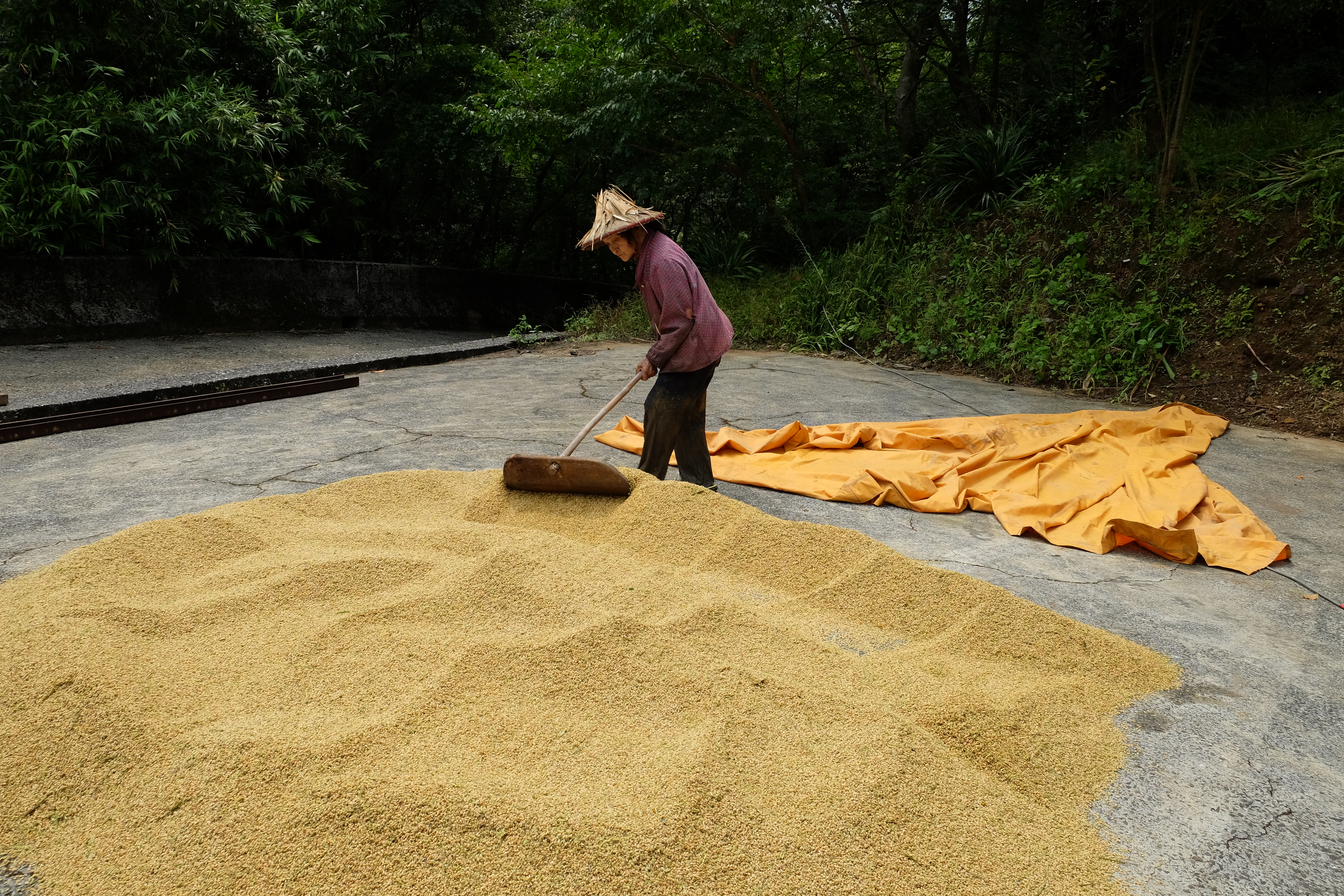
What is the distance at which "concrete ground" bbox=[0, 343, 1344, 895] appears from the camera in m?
1.65

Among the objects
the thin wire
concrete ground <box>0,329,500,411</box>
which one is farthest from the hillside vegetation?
concrete ground <box>0,329,500,411</box>

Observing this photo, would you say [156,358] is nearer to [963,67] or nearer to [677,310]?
[677,310]

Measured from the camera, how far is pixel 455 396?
5629mm

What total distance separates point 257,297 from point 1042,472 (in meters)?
7.89

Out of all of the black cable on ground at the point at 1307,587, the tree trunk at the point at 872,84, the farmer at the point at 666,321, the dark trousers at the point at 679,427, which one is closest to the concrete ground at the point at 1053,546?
the black cable on ground at the point at 1307,587

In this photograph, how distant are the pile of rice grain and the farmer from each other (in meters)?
0.81

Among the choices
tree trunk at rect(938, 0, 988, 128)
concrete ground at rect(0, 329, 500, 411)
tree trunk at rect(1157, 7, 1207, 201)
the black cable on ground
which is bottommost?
the black cable on ground

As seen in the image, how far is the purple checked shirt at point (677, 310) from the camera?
329 cm

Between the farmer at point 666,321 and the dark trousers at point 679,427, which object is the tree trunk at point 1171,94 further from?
the dark trousers at point 679,427

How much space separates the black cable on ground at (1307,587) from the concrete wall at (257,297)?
336 inches

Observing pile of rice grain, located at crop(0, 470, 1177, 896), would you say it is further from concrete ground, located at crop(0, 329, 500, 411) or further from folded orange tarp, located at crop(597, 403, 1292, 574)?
concrete ground, located at crop(0, 329, 500, 411)

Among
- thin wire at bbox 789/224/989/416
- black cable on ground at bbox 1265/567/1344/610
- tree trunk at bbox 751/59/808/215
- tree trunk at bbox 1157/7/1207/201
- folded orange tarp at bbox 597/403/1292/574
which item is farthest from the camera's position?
tree trunk at bbox 751/59/808/215

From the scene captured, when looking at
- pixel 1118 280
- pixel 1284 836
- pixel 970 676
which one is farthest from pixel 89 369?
pixel 1118 280

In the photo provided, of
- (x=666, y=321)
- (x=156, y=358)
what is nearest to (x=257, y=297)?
(x=156, y=358)
